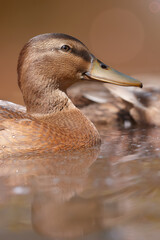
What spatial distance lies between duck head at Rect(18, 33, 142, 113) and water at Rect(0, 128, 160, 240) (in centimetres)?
44

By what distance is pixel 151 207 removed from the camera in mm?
852

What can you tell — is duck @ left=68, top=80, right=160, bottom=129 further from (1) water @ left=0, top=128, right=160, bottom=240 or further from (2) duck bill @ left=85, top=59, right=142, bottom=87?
(1) water @ left=0, top=128, right=160, bottom=240

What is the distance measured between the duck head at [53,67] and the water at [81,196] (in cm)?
44

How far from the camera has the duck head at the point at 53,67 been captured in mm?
1800

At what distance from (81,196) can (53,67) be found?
1.01 m

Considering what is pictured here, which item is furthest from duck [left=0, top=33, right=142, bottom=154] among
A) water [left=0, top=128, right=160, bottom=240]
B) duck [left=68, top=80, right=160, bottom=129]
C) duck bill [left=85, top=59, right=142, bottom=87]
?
duck [left=68, top=80, right=160, bottom=129]

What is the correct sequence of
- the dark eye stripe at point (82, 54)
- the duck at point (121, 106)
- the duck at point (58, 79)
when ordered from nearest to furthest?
the duck at point (58, 79) < the dark eye stripe at point (82, 54) < the duck at point (121, 106)

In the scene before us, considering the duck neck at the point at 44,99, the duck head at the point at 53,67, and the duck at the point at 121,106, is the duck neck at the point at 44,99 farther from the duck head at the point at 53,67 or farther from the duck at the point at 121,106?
the duck at the point at 121,106

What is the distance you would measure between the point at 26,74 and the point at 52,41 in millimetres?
234

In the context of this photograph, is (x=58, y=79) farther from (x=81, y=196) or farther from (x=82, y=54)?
(x=81, y=196)

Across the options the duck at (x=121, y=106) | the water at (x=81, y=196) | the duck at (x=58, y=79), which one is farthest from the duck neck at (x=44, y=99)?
the duck at (x=121, y=106)

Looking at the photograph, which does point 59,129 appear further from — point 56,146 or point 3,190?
point 3,190

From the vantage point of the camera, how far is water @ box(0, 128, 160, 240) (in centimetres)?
74

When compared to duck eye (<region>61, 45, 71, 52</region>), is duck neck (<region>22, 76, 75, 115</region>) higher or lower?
lower
